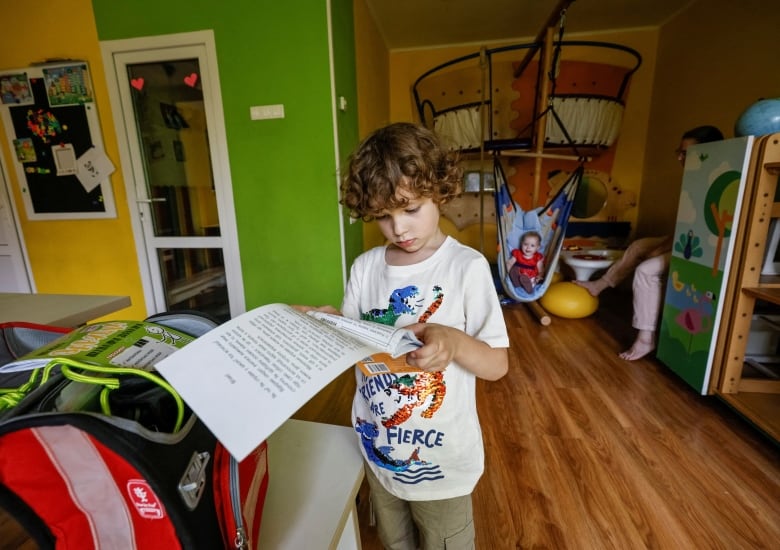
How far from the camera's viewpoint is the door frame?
2.25 metres

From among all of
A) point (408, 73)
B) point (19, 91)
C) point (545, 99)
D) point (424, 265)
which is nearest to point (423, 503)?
point (424, 265)

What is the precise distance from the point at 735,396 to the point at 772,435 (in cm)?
20

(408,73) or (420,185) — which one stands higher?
(408,73)

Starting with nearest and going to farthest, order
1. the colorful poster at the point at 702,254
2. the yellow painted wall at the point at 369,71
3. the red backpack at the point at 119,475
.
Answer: the red backpack at the point at 119,475, the colorful poster at the point at 702,254, the yellow painted wall at the point at 369,71

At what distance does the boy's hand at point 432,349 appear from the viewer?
1.38 feet

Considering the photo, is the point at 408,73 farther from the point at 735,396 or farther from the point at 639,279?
the point at 735,396

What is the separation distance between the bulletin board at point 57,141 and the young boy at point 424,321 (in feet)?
7.47

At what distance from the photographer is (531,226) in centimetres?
226

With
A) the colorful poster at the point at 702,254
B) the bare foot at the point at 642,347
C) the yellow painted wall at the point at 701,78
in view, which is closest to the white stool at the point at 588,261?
the yellow painted wall at the point at 701,78

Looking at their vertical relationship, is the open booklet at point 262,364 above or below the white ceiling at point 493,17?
below

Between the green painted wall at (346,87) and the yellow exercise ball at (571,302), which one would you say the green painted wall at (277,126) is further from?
the yellow exercise ball at (571,302)

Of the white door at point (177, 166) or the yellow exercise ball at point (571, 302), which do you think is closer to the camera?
the white door at point (177, 166)

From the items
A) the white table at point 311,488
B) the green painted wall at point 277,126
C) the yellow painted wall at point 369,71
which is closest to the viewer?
the white table at point 311,488

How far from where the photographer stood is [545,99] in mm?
2170
